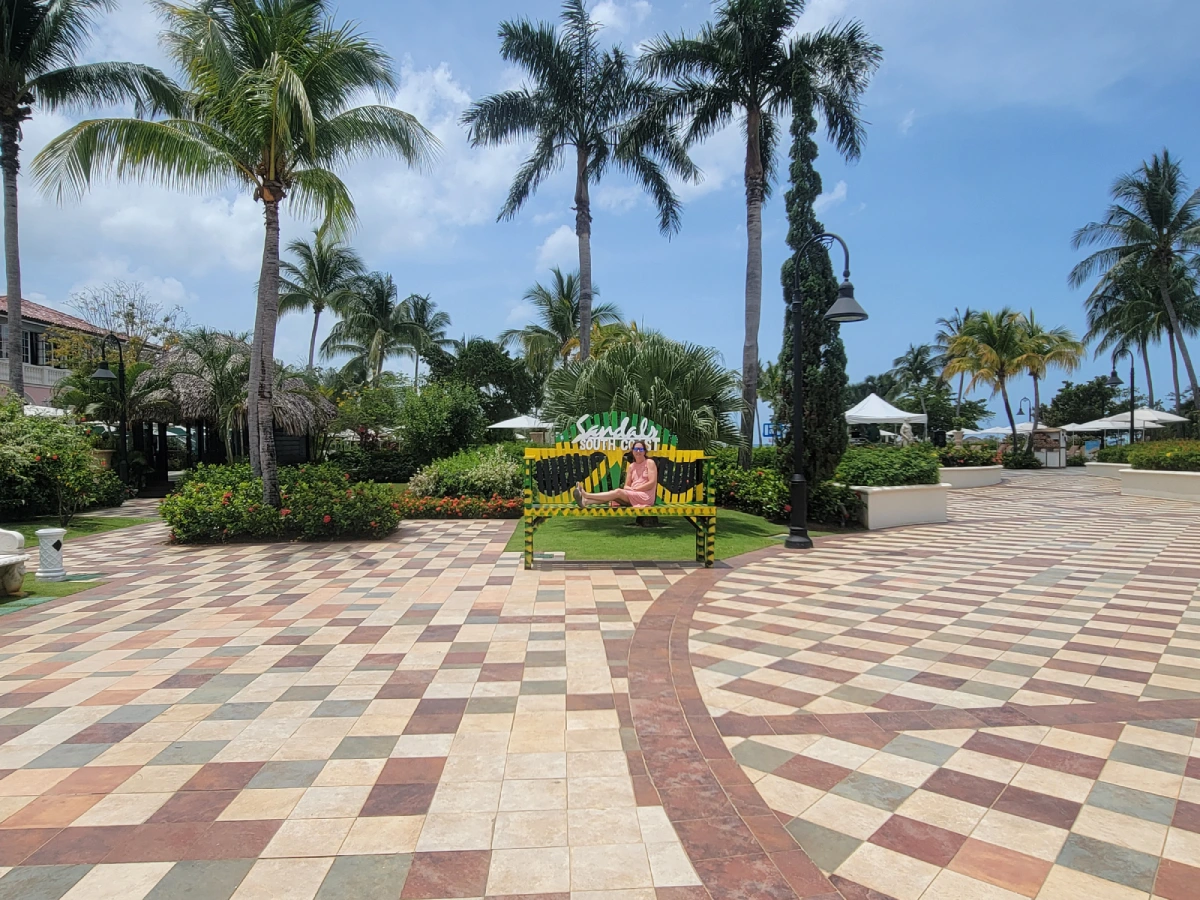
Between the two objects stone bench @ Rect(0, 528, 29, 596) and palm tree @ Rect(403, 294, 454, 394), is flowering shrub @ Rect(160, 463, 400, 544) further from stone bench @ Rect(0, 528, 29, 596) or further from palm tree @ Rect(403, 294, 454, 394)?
palm tree @ Rect(403, 294, 454, 394)

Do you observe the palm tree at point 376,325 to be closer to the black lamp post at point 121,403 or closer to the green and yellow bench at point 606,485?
the black lamp post at point 121,403

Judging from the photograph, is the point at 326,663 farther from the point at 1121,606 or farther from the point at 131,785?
the point at 1121,606

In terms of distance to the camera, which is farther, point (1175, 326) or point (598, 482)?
point (1175, 326)

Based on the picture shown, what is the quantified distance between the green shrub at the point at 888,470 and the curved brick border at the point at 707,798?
30.4 feet

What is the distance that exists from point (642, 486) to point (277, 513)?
5.98 m

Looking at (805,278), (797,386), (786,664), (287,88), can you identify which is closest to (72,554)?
(287,88)

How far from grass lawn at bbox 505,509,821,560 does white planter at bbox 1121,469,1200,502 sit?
13.2m

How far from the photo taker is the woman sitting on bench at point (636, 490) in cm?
841

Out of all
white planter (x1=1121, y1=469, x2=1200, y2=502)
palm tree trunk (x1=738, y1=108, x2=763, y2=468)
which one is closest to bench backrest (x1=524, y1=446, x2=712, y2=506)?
palm tree trunk (x1=738, y1=108, x2=763, y2=468)

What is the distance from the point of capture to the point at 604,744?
135 inches

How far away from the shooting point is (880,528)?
12.0 meters

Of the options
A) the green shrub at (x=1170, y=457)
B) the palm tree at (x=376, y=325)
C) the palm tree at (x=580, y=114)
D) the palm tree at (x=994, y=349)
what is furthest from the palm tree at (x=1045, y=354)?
the palm tree at (x=376, y=325)

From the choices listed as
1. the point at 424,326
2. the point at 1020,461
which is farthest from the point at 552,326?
the point at 1020,461

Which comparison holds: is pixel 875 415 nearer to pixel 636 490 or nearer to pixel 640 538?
pixel 640 538
